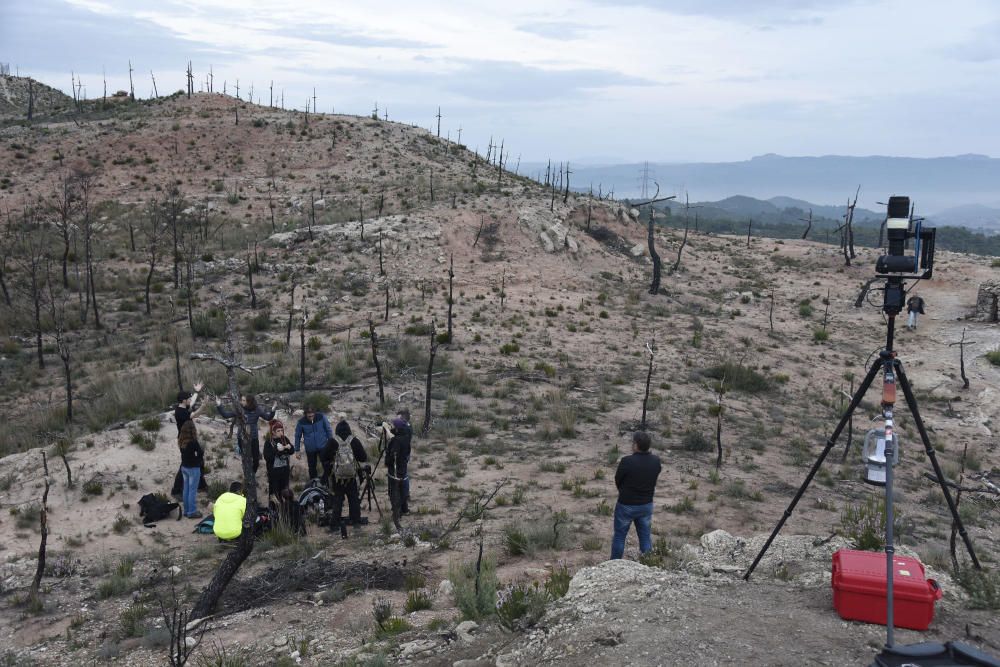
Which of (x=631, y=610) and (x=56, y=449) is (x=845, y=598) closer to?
(x=631, y=610)

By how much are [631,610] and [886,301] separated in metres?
3.28

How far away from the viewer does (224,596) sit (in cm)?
785

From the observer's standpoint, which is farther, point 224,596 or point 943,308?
point 943,308

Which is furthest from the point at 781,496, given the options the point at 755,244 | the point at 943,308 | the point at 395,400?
the point at 755,244

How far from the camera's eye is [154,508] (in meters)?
10.3

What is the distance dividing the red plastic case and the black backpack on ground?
9.34m

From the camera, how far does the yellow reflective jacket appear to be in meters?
8.23

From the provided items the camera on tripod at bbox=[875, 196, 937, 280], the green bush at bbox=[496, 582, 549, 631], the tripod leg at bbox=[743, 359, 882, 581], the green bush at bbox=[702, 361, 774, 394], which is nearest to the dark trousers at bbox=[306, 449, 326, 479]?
the green bush at bbox=[496, 582, 549, 631]

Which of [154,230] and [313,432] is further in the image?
[154,230]

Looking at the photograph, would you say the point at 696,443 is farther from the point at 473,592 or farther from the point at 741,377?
the point at 473,592

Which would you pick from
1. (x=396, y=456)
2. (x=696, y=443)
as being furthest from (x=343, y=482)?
(x=696, y=443)

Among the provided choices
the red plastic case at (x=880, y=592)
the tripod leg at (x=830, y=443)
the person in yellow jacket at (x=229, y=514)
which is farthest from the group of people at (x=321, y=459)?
the red plastic case at (x=880, y=592)

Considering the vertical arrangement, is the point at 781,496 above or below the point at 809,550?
below

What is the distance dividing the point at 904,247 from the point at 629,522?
165 inches
